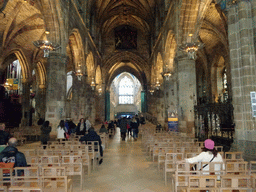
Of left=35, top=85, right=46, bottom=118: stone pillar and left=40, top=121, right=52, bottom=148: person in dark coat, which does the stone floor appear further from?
left=35, top=85, right=46, bottom=118: stone pillar

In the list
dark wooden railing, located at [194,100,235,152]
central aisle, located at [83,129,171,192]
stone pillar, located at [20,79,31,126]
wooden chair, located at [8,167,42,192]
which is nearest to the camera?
wooden chair, located at [8,167,42,192]

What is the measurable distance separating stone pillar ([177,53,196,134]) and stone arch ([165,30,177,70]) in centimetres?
411

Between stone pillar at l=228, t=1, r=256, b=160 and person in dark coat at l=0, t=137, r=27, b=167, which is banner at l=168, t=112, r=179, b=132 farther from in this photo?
person in dark coat at l=0, t=137, r=27, b=167

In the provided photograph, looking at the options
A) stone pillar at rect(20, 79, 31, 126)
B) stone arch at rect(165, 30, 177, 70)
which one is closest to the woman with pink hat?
stone arch at rect(165, 30, 177, 70)

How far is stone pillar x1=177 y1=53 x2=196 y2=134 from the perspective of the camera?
11750mm

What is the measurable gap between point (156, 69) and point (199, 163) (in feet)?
69.0

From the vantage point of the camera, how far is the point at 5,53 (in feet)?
54.0

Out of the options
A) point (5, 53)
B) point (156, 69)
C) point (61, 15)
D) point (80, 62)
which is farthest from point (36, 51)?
point (156, 69)

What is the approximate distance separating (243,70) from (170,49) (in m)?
11.2

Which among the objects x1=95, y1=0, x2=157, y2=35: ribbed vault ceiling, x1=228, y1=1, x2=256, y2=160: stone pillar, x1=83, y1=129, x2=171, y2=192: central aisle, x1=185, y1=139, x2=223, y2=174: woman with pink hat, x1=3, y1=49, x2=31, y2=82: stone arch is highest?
x1=95, y1=0, x2=157, y2=35: ribbed vault ceiling

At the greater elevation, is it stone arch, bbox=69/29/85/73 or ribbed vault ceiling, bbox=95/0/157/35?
ribbed vault ceiling, bbox=95/0/157/35

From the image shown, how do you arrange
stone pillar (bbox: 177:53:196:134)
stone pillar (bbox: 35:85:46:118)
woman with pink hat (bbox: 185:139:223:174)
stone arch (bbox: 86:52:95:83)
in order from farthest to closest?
stone pillar (bbox: 35:85:46:118)
stone arch (bbox: 86:52:95:83)
stone pillar (bbox: 177:53:196:134)
woman with pink hat (bbox: 185:139:223:174)

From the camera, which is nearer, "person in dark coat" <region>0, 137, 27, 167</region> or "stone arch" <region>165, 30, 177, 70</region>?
"person in dark coat" <region>0, 137, 27, 167</region>

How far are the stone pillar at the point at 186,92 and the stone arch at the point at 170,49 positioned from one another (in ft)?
13.5
